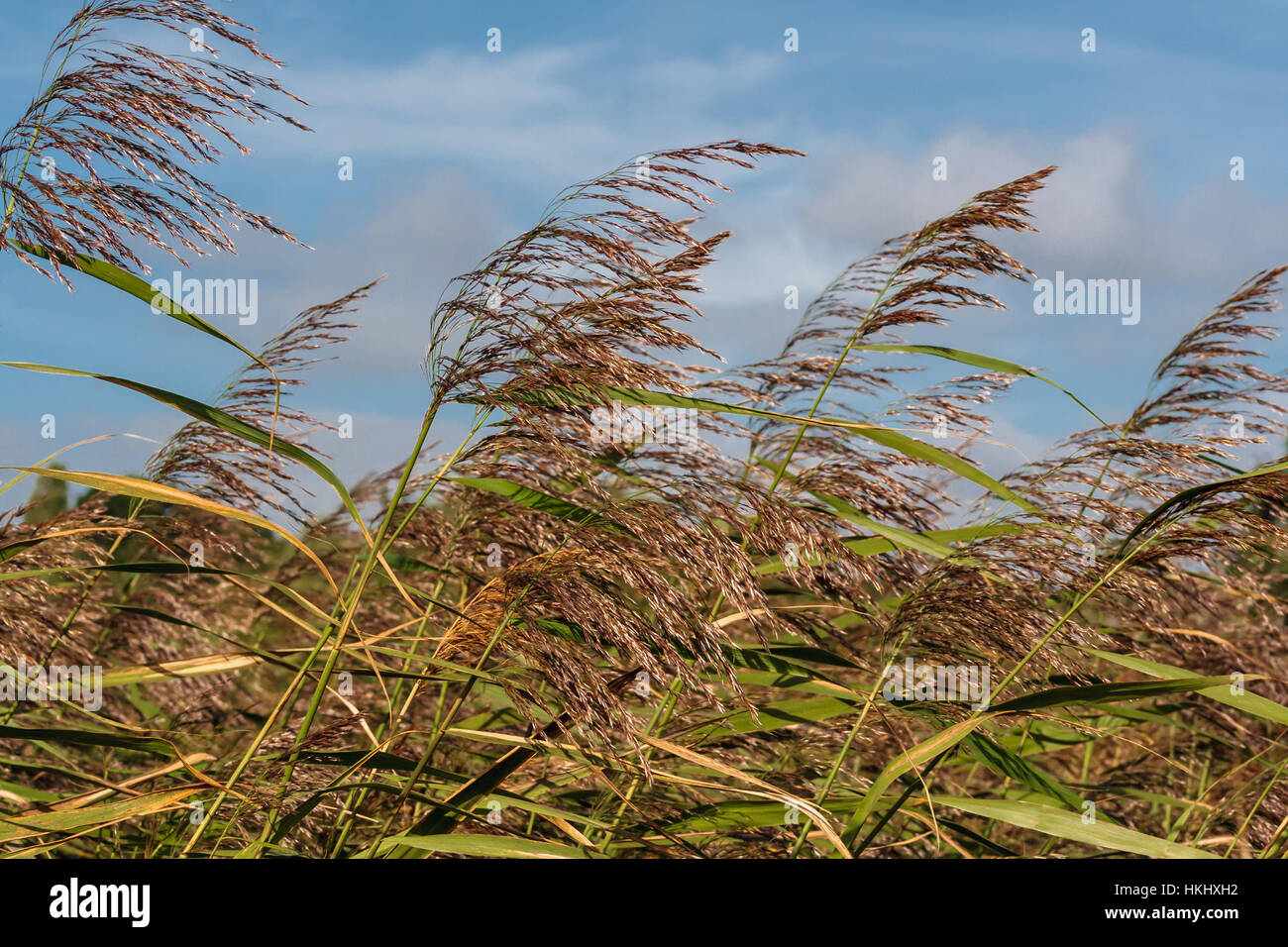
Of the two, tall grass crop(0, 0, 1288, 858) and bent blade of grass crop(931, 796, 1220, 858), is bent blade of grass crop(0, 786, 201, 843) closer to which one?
tall grass crop(0, 0, 1288, 858)

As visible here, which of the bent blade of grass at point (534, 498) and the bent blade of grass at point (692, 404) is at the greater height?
the bent blade of grass at point (692, 404)

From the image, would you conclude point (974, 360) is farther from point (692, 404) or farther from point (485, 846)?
point (485, 846)

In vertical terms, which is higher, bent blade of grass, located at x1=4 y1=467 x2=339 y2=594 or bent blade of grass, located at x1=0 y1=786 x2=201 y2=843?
bent blade of grass, located at x1=4 y1=467 x2=339 y2=594

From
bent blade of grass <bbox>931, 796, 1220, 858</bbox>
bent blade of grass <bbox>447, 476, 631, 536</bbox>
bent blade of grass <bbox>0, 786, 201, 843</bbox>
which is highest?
bent blade of grass <bbox>447, 476, 631, 536</bbox>

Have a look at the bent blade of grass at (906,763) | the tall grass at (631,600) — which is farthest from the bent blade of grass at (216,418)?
the bent blade of grass at (906,763)

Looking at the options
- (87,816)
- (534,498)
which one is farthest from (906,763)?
(87,816)

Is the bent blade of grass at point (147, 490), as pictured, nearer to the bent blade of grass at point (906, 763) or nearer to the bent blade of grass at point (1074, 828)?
the bent blade of grass at point (906, 763)

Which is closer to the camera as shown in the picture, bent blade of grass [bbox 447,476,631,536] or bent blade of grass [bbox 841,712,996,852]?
Result: bent blade of grass [bbox 841,712,996,852]

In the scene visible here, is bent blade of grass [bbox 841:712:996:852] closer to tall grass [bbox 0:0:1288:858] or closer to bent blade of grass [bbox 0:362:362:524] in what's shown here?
tall grass [bbox 0:0:1288:858]

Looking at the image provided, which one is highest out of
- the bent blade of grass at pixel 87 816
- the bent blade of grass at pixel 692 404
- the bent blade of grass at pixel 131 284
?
the bent blade of grass at pixel 131 284

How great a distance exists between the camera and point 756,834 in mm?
1997

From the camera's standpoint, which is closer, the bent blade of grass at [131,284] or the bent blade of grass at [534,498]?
the bent blade of grass at [131,284]

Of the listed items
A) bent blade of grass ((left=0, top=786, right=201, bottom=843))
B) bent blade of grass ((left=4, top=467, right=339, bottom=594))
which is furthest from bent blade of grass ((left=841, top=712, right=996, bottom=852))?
bent blade of grass ((left=0, top=786, right=201, bottom=843))
